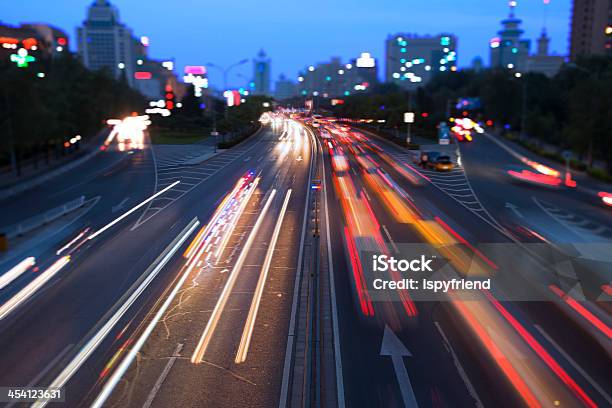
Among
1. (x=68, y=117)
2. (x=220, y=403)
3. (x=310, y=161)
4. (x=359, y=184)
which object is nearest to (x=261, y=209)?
(x=359, y=184)

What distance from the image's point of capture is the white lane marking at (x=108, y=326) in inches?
443

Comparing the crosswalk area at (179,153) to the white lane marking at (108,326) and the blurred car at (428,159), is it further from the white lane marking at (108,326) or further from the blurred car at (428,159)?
the white lane marking at (108,326)

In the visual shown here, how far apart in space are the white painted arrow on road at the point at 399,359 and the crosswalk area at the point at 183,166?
1653 cm

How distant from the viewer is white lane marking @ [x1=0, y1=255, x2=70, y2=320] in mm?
15359

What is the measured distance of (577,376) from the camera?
11.1 meters

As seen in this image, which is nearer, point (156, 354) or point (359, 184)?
point (156, 354)

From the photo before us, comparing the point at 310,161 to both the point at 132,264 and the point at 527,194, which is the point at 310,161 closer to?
the point at 527,194

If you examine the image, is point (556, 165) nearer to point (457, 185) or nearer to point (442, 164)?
point (442, 164)

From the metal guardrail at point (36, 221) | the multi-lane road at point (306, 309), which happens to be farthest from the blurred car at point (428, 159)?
the metal guardrail at point (36, 221)

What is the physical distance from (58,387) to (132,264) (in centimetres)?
891

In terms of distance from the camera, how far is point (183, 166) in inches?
2008

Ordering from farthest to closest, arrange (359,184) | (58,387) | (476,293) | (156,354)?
(359,184) < (476,293) < (156,354) < (58,387)

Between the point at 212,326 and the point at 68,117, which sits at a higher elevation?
the point at 68,117

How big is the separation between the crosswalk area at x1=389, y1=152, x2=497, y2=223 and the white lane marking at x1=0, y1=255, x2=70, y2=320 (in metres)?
20.0
